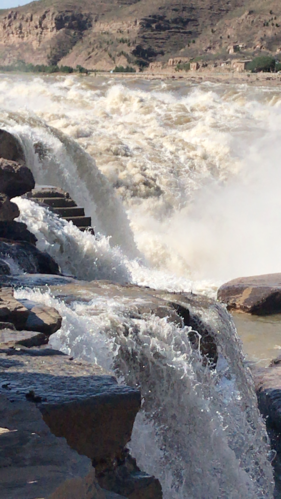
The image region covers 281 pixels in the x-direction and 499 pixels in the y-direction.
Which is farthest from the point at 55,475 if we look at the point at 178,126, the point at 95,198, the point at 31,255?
the point at 178,126

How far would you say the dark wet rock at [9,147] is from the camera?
32.3 ft

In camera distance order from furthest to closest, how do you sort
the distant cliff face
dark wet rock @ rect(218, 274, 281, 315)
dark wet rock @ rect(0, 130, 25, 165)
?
the distant cliff face → dark wet rock @ rect(0, 130, 25, 165) → dark wet rock @ rect(218, 274, 281, 315)

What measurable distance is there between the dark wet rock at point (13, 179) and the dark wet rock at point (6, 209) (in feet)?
1.39

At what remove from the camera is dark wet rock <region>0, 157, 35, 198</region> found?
7402mm

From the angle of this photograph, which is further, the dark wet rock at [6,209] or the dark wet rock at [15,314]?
the dark wet rock at [6,209]

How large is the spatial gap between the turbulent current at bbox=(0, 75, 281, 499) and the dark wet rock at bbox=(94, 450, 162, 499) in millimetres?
618

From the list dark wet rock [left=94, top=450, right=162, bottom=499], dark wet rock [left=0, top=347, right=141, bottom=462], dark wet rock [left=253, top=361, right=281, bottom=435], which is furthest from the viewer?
dark wet rock [left=253, top=361, right=281, bottom=435]

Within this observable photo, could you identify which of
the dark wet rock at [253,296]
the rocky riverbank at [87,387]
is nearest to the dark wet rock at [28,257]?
the rocky riverbank at [87,387]

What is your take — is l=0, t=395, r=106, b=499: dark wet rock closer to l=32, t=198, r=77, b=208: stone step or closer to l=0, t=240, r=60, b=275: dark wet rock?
l=0, t=240, r=60, b=275: dark wet rock

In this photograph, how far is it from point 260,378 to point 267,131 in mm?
16002

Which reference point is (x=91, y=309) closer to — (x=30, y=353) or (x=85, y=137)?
(x=30, y=353)

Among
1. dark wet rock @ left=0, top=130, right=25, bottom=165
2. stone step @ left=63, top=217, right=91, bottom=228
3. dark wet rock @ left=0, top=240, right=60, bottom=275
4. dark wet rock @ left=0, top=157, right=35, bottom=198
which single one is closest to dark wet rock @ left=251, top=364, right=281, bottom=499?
dark wet rock @ left=0, top=240, right=60, bottom=275

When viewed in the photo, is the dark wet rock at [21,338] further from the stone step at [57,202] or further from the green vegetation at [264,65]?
the green vegetation at [264,65]

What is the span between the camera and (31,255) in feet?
23.8
